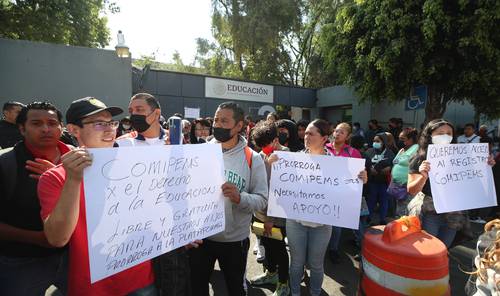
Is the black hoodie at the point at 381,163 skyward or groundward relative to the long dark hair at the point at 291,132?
groundward

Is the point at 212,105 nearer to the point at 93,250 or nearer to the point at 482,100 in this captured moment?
the point at 482,100

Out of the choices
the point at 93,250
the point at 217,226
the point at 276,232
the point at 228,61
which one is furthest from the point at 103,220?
the point at 228,61

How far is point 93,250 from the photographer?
1334 millimetres

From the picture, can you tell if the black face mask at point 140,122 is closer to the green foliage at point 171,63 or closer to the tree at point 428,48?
the tree at point 428,48

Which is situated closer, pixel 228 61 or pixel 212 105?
pixel 212 105

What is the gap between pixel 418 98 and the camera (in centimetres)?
988

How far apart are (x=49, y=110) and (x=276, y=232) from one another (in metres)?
2.12

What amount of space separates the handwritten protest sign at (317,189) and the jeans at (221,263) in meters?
0.57

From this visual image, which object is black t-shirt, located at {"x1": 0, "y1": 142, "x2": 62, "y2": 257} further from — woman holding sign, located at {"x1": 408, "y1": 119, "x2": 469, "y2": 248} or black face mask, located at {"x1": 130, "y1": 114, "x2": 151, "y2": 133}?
woman holding sign, located at {"x1": 408, "y1": 119, "x2": 469, "y2": 248}

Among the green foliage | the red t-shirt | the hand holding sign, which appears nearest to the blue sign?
the hand holding sign

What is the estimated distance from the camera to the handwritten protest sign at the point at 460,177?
264 cm

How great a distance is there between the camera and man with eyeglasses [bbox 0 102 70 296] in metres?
1.78

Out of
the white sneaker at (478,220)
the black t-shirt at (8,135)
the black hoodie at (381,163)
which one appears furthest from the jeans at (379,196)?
the black t-shirt at (8,135)

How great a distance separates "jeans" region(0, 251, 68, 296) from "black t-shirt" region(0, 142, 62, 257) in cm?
5
